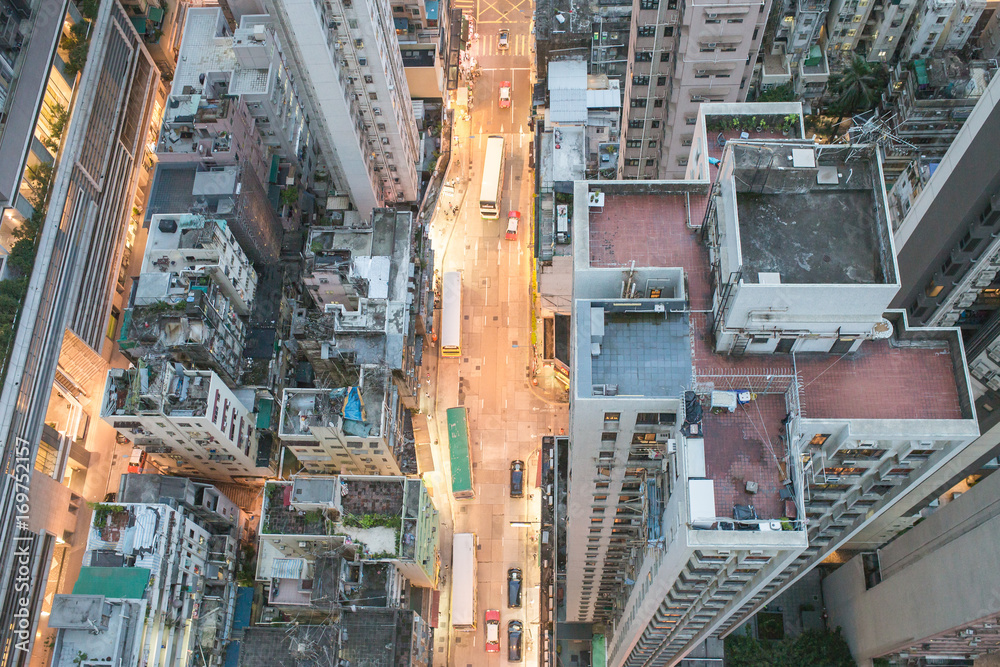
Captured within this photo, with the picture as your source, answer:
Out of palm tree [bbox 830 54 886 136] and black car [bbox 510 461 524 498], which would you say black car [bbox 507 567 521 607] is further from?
palm tree [bbox 830 54 886 136]

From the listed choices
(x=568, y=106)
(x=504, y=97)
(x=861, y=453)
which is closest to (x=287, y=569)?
(x=861, y=453)

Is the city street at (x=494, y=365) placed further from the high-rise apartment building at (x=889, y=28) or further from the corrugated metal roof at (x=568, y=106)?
the high-rise apartment building at (x=889, y=28)

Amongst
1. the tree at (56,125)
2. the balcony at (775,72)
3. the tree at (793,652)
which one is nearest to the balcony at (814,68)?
the balcony at (775,72)

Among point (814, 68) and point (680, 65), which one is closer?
point (680, 65)

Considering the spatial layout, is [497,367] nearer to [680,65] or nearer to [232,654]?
[680,65]

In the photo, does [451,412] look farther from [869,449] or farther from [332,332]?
[869,449]

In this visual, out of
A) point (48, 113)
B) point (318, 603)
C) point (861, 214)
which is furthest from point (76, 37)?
point (861, 214)

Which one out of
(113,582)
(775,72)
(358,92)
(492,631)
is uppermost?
(775,72)
